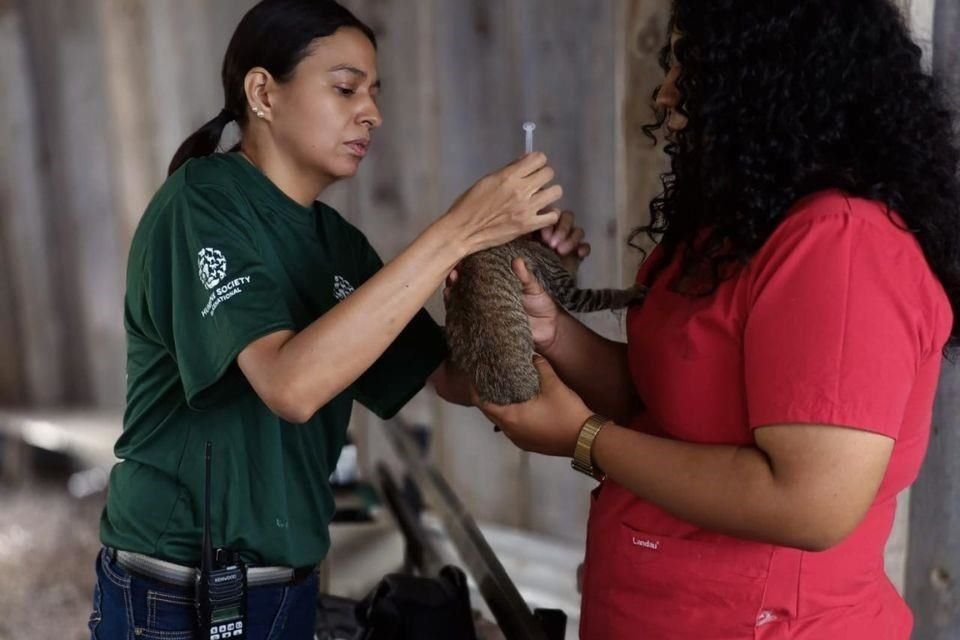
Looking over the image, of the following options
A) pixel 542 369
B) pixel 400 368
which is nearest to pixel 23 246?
pixel 400 368

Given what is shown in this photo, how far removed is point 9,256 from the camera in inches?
203

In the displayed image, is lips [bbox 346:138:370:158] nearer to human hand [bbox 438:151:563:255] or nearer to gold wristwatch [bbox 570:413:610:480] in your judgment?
human hand [bbox 438:151:563:255]

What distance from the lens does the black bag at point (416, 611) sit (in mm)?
1969

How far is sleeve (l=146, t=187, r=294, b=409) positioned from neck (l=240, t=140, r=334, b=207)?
6.9 inches

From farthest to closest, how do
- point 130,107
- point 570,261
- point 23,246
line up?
point 23,246 → point 130,107 → point 570,261

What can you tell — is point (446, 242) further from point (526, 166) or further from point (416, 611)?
point (416, 611)

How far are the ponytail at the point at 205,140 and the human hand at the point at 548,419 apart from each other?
28.5 inches

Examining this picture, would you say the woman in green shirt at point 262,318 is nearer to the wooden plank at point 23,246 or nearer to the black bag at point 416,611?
the black bag at point 416,611

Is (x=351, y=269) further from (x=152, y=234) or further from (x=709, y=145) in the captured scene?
(x=709, y=145)

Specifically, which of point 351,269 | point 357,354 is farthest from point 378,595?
point 357,354

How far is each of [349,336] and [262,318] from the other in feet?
0.45

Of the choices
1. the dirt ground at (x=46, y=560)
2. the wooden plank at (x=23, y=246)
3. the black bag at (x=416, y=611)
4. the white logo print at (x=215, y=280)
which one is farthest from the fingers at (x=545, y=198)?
the wooden plank at (x=23, y=246)

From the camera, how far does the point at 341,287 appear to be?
1.62 metres

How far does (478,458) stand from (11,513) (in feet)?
9.29
